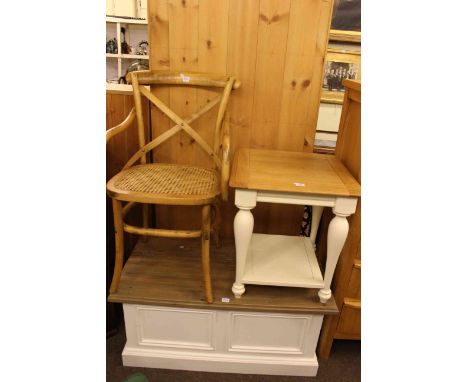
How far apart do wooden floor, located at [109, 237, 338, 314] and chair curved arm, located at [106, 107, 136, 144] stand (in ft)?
1.89

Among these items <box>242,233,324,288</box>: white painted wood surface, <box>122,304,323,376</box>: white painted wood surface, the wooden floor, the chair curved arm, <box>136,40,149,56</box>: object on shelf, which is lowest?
<box>122,304,323,376</box>: white painted wood surface

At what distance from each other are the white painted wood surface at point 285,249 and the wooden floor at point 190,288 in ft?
0.20

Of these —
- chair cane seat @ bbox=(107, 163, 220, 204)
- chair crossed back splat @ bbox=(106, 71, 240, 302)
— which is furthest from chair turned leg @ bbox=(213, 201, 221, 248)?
chair cane seat @ bbox=(107, 163, 220, 204)

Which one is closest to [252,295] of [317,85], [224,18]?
[317,85]

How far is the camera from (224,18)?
1.41 m

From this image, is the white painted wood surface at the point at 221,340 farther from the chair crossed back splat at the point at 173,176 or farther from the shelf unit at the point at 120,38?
the shelf unit at the point at 120,38

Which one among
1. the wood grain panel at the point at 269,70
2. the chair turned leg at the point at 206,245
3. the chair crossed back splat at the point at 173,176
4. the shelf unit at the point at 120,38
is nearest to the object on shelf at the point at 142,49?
the shelf unit at the point at 120,38

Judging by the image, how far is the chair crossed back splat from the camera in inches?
46.7

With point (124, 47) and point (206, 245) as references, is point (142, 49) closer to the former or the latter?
point (124, 47)

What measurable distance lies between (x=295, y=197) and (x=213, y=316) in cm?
60

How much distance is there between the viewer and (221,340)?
1.37m

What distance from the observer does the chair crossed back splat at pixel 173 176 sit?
1186mm

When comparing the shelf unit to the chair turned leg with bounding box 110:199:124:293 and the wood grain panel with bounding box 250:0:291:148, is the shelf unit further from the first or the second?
the chair turned leg with bounding box 110:199:124:293

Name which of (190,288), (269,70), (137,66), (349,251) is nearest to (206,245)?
(190,288)
